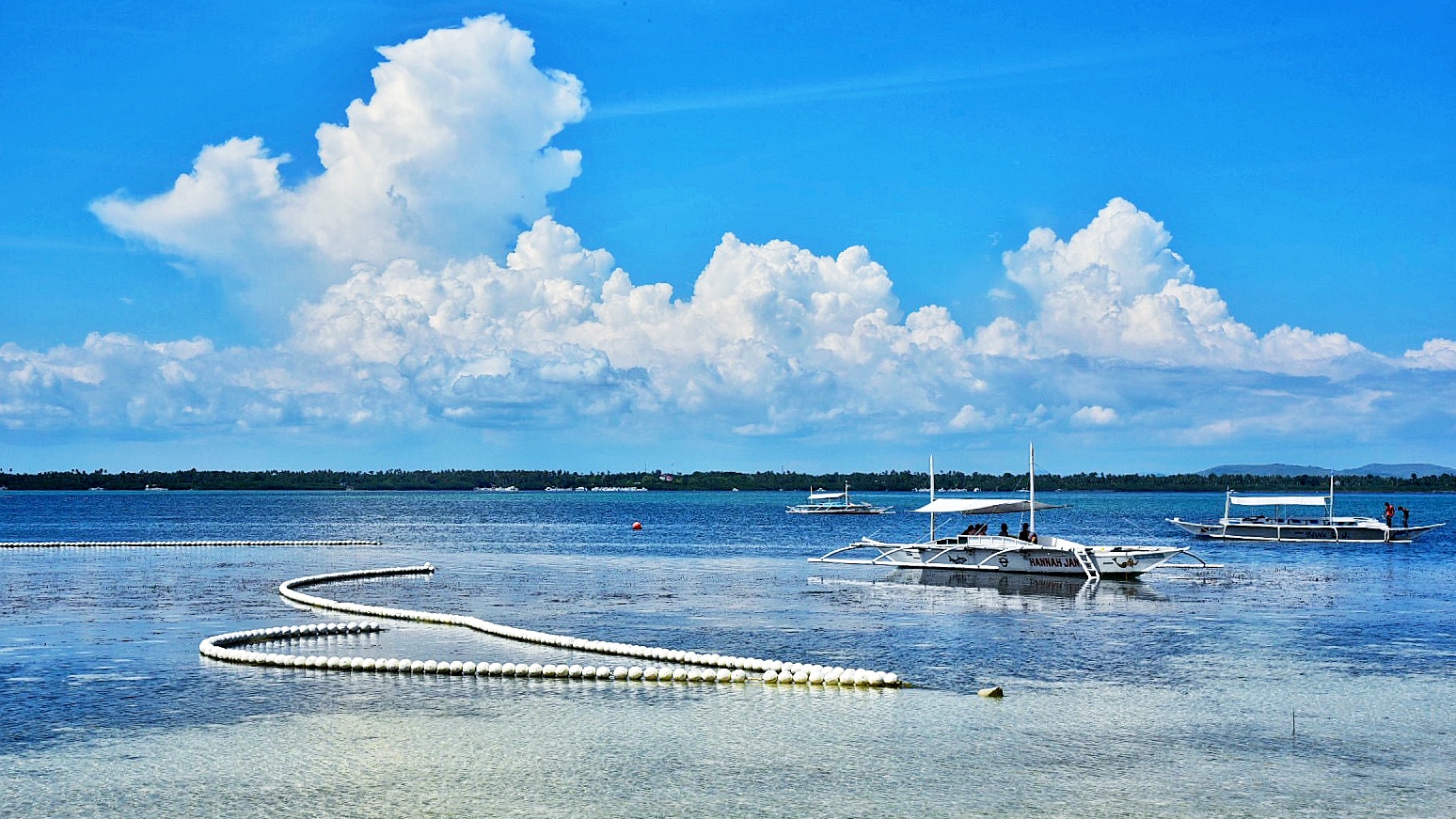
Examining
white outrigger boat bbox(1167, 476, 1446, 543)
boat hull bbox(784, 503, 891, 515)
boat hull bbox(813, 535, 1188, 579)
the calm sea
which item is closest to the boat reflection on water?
boat hull bbox(813, 535, 1188, 579)

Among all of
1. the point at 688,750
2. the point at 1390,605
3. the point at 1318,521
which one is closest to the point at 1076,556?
the point at 1390,605

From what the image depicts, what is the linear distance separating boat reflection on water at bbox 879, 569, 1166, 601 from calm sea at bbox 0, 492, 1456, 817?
999 millimetres

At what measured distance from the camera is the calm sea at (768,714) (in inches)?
774

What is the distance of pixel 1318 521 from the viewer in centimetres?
10850

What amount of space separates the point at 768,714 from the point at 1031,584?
36.8m

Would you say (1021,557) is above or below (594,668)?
above

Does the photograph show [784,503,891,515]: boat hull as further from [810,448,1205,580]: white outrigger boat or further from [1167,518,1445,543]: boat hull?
[810,448,1205,580]: white outrigger boat

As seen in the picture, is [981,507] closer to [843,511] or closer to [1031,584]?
[1031,584]

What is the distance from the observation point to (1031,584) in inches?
2378

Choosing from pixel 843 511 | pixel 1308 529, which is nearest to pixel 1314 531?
pixel 1308 529

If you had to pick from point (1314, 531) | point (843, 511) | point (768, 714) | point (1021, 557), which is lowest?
point (768, 714)

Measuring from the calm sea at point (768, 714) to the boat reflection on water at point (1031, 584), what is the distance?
3.28 ft

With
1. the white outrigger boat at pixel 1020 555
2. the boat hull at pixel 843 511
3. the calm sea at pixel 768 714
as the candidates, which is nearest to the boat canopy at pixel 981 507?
the white outrigger boat at pixel 1020 555

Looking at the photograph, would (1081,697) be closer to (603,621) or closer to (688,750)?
(688,750)
